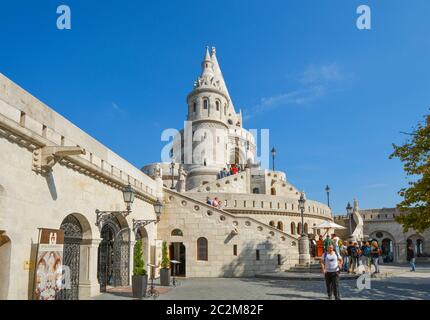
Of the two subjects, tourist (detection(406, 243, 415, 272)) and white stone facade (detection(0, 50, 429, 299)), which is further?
tourist (detection(406, 243, 415, 272))

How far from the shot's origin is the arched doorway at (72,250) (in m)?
11.8

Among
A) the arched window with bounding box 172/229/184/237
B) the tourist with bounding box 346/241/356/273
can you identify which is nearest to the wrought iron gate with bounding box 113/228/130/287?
the arched window with bounding box 172/229/184/237

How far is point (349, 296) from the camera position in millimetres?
11891

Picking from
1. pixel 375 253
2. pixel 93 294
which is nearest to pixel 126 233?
pixel 93 294

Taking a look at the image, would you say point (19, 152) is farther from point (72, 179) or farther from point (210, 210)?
point (210, 210)

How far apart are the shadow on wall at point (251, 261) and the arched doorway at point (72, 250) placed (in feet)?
32.6

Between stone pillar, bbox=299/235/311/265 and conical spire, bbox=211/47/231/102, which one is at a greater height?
conical spire, bbox=211/47/231/102

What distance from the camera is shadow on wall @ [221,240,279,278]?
20656 mm

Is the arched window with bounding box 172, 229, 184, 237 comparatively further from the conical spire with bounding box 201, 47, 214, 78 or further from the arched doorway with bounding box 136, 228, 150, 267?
the conical spire with bounding box 201, 47, 214, 78

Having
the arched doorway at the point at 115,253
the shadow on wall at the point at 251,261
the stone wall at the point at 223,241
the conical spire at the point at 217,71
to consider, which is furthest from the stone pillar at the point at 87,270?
the conical spire at the point at 217,71

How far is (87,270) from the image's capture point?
1241 cm

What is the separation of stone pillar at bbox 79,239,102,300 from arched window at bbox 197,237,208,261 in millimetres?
8874

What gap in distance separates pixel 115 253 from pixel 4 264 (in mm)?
7495

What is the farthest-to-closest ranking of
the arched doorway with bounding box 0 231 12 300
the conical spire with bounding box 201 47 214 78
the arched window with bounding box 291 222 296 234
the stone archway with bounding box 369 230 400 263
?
the conical spire with bounding box 201 47 214 78 → the stone archway with bounding box 369 230 400 263 → the arched window with bounding box 291 222 296 234 → the arched doorway with bounding box 0 231 12 300
